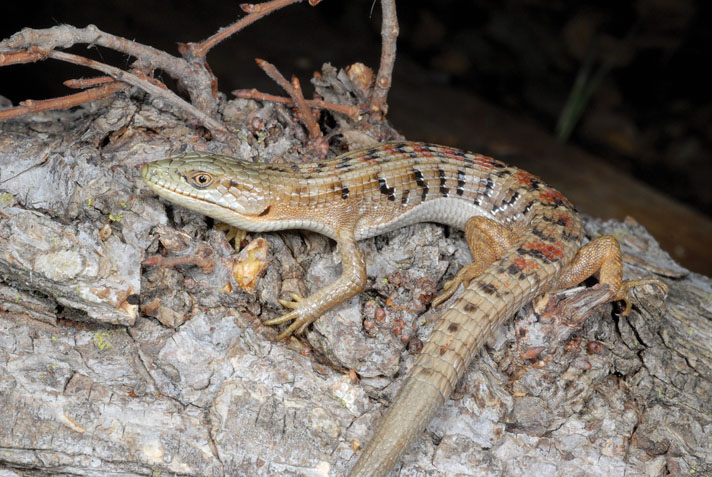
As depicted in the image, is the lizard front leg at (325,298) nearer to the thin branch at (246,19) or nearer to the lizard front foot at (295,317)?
the lizard front foot at (295,317)

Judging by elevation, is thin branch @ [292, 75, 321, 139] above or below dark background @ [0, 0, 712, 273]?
below

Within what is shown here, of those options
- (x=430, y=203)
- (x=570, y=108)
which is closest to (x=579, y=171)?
(x=570, y=108)

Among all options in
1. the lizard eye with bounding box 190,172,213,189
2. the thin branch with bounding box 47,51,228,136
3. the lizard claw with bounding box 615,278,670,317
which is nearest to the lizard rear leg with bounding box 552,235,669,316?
the lizard claw with bounding box 615,278,670,317

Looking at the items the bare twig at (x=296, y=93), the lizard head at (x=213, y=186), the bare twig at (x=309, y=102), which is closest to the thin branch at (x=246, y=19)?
the bare twig at (x=296, y=93)

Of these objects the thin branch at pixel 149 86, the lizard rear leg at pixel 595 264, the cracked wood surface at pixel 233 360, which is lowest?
the cracked wood surface at pixel 233 360

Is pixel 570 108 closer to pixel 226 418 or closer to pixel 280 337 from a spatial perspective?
pixel 280 337

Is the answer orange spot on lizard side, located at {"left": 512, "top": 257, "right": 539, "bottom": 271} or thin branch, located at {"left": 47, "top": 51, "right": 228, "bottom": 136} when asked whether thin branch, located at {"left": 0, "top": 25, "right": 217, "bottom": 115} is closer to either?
thin branch, located at {"left": 47, "top": 51, "right": 228, "bottom": 136}
